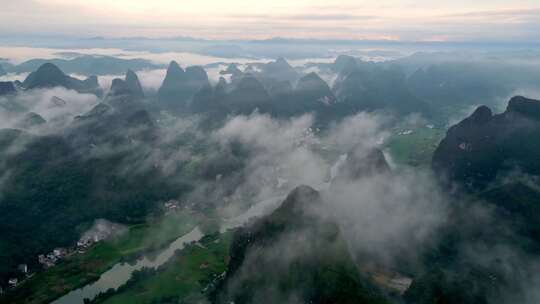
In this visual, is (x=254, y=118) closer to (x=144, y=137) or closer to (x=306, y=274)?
(x=144, y=137)

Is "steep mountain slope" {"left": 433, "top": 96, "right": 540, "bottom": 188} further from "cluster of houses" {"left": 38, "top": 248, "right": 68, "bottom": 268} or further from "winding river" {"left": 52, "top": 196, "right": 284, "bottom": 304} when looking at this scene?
"cluster of houses" {"left": 38, "top": 248, "right": 68, "bottom": 268}

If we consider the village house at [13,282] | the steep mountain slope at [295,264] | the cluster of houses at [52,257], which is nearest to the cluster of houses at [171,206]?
the cluster of houses at [52,257]

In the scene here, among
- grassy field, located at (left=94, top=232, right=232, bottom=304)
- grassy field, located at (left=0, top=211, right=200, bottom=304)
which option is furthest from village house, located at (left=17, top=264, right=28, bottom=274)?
grassy field, located at (left=94, top=232, right=232, bottom=304)

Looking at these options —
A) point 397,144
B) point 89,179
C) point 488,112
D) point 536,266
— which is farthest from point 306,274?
point 397,144

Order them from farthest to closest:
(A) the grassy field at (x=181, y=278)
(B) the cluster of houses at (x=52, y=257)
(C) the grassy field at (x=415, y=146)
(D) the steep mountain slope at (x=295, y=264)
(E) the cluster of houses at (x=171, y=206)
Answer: (C) the grassy field at (x=415, y=146), (E) the cluster of houses at (x=171, y=206), (B) the cluster of houses at (x=52, y=257), (A) the grassy field at (x=181, y=278), (D) the steep mountain slope at (x=295, y=264)

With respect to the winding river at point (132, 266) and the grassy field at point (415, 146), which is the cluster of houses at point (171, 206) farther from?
the grassy field at point (415, 146)

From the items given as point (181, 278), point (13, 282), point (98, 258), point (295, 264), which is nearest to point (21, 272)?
point (13, 282)
